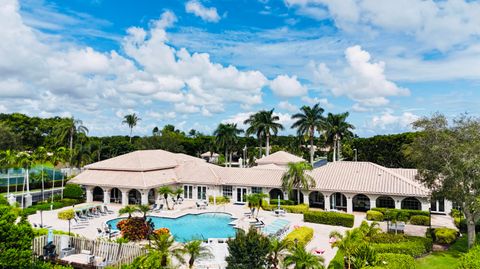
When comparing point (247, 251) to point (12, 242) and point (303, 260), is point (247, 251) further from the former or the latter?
point (12, 242)

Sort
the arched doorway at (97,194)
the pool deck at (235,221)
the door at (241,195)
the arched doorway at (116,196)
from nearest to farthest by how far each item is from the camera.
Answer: the pool deck at (235,221) < the door at (241,195) < the arched doorway at (116,196) < the arched doorway at (97,194)

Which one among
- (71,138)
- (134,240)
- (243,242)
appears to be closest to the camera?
(243,242)

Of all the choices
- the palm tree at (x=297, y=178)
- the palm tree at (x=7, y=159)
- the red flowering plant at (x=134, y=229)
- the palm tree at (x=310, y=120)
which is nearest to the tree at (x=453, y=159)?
the palm tree at (x=297, y=178)

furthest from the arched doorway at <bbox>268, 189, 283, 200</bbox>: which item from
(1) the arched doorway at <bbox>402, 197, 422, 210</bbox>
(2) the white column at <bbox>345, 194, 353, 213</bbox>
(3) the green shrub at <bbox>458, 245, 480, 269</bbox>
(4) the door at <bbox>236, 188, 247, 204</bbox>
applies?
(3) the green shrub at <bbox>458, 245, 480, 269</bbox>

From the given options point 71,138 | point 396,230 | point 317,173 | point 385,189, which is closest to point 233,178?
point 317,173

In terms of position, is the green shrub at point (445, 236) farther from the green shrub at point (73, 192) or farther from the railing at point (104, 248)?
the green shrub at point (73, 192)

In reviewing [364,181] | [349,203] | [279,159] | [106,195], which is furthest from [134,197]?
[364,181]

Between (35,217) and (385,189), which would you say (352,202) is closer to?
(385,189)
